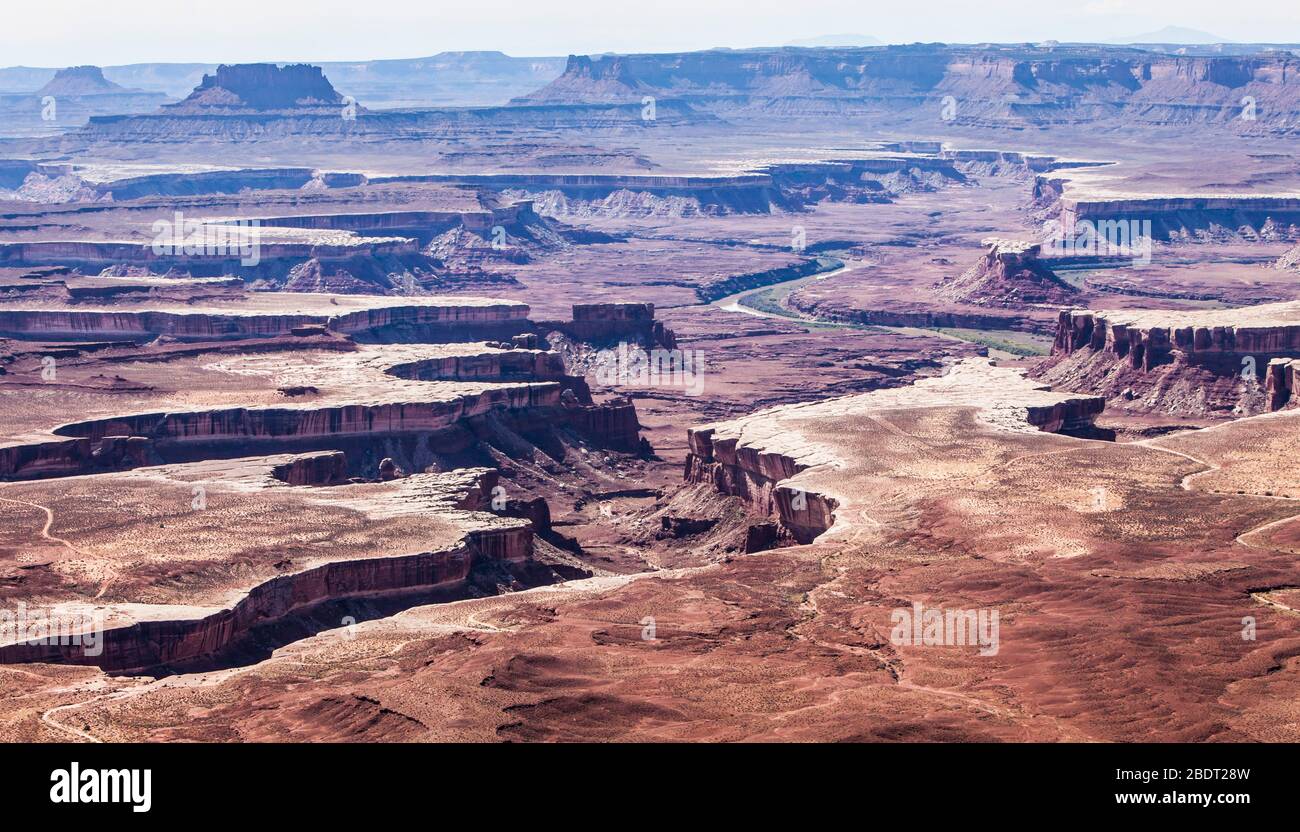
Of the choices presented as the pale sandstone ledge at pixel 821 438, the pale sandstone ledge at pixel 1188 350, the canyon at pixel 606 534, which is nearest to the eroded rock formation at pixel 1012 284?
the canyon at pixel 606 534

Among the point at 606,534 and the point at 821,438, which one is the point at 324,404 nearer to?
the point at 606,534

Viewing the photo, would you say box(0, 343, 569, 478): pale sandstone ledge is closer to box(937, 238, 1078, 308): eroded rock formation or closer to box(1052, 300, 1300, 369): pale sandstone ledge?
box(1052, 300, 1300, 369): pale sandstone ledge

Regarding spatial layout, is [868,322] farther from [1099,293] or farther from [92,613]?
[92,613]

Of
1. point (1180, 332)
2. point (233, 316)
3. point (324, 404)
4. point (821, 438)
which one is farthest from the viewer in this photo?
point (233, 316)

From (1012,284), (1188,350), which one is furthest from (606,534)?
(1012,284)

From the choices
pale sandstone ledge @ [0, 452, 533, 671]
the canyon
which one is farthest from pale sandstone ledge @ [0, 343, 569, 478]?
pale sandstone ledge @ [0, 452, 533, 671]

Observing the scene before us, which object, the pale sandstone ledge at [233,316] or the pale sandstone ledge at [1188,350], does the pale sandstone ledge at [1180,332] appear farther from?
the pale sandstone ledge at [233,316]
